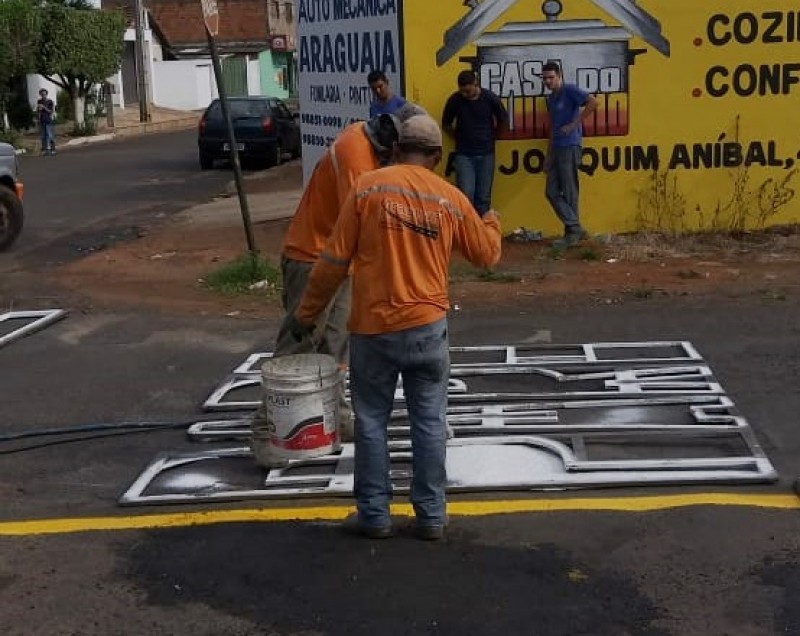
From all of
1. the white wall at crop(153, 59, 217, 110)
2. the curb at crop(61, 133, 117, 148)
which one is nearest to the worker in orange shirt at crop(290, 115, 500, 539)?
the curb at crop(61, 133, 117, 148)

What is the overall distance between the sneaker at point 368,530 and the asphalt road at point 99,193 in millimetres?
9678

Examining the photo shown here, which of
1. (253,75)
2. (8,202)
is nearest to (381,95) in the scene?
(8,202)

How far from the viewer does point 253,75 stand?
59344 mm

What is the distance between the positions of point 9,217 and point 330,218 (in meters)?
9.75

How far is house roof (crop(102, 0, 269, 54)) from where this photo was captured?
58.5 meters

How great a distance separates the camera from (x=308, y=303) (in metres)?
5.30

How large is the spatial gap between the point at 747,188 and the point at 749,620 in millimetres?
9490

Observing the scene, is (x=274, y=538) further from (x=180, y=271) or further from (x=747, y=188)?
(x=747, y=188)

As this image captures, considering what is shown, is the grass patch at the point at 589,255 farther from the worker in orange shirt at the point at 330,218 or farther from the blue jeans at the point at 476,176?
the worker in orange shirt at the point at 330,218

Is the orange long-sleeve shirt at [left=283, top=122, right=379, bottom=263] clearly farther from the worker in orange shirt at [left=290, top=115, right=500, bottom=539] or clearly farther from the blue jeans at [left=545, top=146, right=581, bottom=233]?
the blue jeans at [left=545, top=146, right=581, bottom=233]

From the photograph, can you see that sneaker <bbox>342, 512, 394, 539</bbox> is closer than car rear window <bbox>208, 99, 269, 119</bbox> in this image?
Yes

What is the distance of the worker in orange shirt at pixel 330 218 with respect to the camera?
18.7 feet

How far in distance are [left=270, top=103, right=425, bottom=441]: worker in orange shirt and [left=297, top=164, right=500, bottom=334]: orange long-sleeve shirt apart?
345mm

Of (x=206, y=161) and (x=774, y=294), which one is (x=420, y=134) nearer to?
(x=774, y=294)
